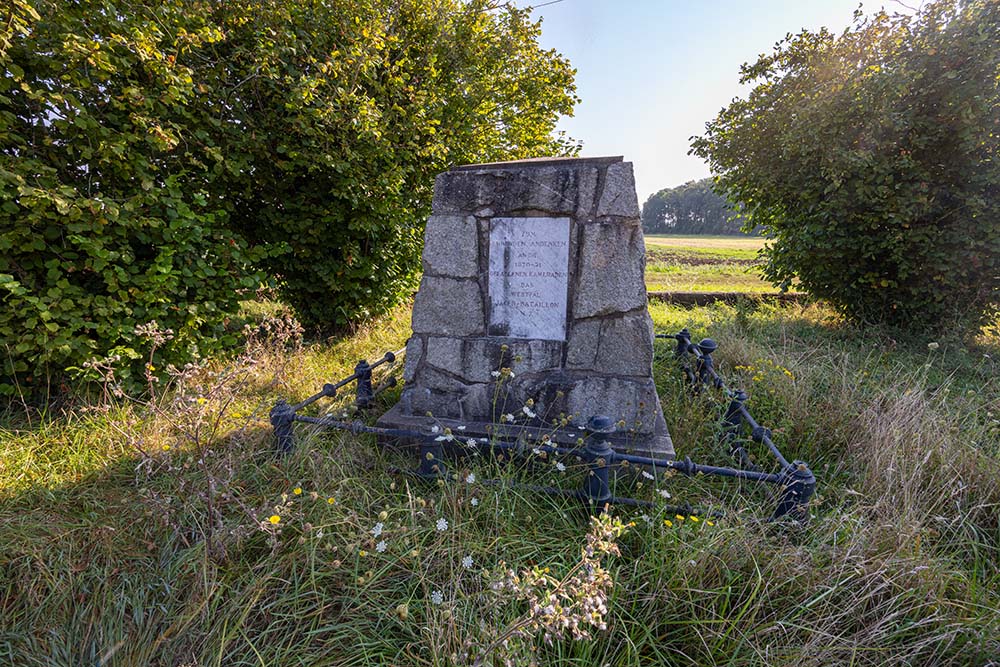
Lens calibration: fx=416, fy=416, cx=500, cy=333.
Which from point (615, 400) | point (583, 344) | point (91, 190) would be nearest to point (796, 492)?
point (615, 400)

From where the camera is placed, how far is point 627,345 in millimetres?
2537

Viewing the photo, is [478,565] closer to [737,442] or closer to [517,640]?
[517,640]

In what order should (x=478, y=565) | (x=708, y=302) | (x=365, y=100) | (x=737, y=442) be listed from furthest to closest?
(x=708, y=302) → (x=365, y=100) → (x=737, y=442) → (x=478, y=565)

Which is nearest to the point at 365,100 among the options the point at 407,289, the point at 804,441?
the point at 407,289

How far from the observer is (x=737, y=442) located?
2.66 m

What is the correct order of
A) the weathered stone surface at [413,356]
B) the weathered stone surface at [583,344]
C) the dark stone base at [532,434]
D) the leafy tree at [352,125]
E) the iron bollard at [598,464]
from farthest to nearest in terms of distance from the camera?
the leafy tree at [352,125] < the weathered stone surface at [413,356] < the weathered stone surface at [583,344] < the dark stone base at [532,434] < the iron bollard at [598,464]

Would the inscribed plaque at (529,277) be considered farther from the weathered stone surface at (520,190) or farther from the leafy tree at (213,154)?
the leafy tree at (213,154)

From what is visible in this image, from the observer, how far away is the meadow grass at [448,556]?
1.47 m

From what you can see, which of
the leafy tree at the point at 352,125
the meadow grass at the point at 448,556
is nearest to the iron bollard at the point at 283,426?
the meadow grass at the point at 448,556

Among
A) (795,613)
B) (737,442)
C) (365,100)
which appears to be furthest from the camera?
(365,100)

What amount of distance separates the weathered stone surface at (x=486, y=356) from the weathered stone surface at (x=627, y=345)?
0.95 ft

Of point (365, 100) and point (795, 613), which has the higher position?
point (365, 100)

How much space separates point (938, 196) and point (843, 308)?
59.3 inches

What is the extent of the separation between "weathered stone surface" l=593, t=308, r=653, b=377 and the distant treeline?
2253 inches
